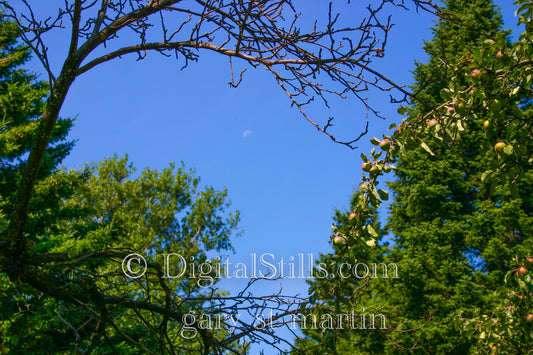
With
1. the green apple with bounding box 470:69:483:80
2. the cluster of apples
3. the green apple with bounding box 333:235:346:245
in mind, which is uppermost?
the green apple with bounding box 470:69:483:80

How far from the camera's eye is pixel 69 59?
85.6 inches

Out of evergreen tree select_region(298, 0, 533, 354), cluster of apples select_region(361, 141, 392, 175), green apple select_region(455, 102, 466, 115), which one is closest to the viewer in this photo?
green apple select_region(455, 102, 466, 115)

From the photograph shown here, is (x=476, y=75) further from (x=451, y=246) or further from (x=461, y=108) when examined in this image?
(x=451, y=246)

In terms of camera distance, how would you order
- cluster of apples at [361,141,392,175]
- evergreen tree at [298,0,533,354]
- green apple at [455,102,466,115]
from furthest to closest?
1. evergreen tree at [298,0,533,354]
2. cluster of apples at [361,141,392,175]
3. green apple at [455,102,466,115]

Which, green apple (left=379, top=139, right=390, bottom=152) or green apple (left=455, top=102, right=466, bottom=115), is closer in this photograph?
green apple (left=455, top=102, right=466, bottom=115)

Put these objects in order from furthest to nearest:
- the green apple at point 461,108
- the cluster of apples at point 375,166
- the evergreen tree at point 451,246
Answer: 1. the evergreen tree at point 451,246
2. the cluster of apples at point 375,166
3. the green apple at point 461,108

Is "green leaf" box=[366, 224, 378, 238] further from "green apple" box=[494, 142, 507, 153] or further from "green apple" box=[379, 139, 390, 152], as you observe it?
"green apple" box=[494, 142, 507, 153]

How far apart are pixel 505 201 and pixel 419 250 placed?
7.25 ft

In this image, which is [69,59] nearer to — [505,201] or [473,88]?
→ [473,88]

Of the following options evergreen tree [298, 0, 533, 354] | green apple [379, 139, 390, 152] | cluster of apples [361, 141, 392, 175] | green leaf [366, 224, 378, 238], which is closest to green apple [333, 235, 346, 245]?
green leaf [366, 224, 378, 238]

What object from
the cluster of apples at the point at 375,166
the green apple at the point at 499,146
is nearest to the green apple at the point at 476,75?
the green apple at the point at 499,146

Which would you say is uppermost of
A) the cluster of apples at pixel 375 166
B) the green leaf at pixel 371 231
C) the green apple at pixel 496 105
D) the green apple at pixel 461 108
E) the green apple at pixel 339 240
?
the green apple at pixel 496 105

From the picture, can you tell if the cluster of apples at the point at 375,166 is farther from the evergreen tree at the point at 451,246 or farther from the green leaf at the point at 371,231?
the evergreen tree at the point at 451,246

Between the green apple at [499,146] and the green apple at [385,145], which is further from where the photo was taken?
the green apple at [385,145]
